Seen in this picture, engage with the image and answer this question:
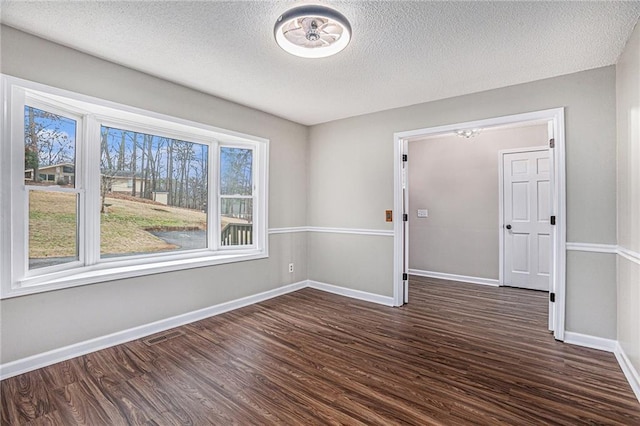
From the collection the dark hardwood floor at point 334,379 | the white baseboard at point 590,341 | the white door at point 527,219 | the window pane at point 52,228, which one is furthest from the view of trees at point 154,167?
Answer: the white door at point 527,219

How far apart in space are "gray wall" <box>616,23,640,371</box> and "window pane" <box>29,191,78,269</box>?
439 cm

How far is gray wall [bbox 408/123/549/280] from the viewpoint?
4.77m

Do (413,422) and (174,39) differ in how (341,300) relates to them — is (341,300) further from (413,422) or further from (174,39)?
(174,39)

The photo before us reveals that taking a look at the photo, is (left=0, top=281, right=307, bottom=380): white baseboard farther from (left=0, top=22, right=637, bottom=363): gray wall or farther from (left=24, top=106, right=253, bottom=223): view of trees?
(left=24, top=106, right=253, bottom=223): view of trees

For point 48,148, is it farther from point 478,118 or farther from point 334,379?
point 478,118

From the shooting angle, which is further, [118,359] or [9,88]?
[118,359]

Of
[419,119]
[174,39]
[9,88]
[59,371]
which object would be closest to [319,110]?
[419,119]

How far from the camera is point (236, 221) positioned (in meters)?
4.05

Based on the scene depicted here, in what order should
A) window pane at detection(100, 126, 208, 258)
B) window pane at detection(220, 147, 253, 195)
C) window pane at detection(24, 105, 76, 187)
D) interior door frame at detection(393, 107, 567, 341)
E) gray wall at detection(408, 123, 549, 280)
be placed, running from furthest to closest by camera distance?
1. gray wall at detection(408, 123, 549, 280)
2. window pane at detection(220, 147, 253, 195)
3. window pane at detection(100, 126, 208, 258)
4. interior door frame at detection(393, 107, 567, 341)
5. window pane at detection(24, 105, 76, 187)

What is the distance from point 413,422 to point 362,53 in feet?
8.71

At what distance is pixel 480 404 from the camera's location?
6.24 ft

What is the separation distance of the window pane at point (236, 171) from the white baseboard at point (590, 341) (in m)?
3.84

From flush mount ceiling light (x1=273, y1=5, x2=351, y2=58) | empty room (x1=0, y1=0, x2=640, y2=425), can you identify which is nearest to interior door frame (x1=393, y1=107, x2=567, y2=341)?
empty room (x1=0, y1=0, x2=640, y2=425)

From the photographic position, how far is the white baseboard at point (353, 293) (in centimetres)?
391
